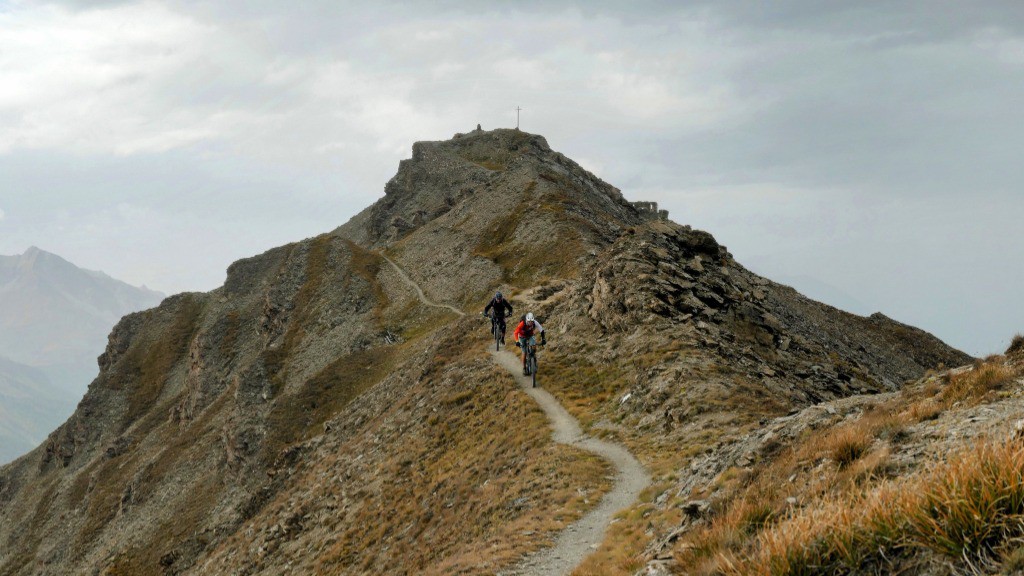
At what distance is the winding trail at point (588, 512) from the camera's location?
15.9m

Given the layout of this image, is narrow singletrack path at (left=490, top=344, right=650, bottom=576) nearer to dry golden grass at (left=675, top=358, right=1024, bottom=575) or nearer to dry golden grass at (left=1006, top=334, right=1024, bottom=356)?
dry golden grass at (left=675, top=358, right=1024, bottom=575)

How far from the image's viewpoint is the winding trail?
15.9 metres

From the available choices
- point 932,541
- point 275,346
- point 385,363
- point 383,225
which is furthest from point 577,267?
point 383,225

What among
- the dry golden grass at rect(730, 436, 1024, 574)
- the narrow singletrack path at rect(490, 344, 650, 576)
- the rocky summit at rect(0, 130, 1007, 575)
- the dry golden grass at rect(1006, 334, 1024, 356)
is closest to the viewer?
the dry golden grass at rect(730, 436, 1024, 574)

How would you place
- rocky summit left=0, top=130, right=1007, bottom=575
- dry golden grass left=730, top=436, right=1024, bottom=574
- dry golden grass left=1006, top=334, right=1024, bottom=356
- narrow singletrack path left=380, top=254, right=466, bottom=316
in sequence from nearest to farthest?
dry golden grass left=730, top=436, right=1024, bottom=574
rocky summit left=0, top=130, right=1007, bottom=575
dry golden grass left=1006, top=334, right=1024, bottom=356
narrow singletrack path left=380, top=254, right=466, bottom=316

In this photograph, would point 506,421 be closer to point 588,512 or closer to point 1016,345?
point 588,512

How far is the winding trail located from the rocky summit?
14cm

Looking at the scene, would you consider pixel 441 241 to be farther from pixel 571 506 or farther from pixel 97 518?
pixel 571 506

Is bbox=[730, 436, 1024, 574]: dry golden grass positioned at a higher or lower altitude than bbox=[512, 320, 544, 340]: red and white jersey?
lower

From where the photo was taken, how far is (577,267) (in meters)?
63.7

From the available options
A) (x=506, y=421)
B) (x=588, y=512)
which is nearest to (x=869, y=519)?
(x=588, y=512)

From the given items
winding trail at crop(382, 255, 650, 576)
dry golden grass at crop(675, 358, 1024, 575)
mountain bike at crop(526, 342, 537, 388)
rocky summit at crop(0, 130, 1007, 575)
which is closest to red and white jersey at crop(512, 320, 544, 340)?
mountain bike at crop(526, 342, 537, 388)

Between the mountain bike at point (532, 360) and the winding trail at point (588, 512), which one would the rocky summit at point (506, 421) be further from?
the mountain bike at point (532, 360)

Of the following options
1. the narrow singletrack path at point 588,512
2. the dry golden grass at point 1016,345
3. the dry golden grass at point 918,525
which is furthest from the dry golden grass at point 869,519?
the dry golden grass at point 1016,345
